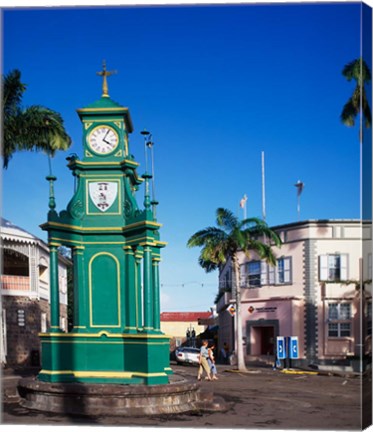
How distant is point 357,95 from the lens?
11.4 m

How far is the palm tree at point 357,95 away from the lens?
36.0ft

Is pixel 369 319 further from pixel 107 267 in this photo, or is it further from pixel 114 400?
pixel 107 267

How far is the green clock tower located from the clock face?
0.07 feet

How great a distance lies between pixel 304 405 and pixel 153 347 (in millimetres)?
3036

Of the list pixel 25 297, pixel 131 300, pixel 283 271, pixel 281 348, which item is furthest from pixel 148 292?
pixel 25 297

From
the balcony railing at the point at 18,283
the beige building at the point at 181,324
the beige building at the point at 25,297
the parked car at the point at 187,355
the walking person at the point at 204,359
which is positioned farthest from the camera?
the balcony railing at the point at 18,283

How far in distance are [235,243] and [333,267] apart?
561 cm

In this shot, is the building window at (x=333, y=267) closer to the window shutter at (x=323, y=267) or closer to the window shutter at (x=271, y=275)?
the window shutter at (x=323, y=267)

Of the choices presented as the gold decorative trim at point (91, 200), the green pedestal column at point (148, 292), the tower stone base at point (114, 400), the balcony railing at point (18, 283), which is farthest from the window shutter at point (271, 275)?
the balcony railing at point (18, 283)

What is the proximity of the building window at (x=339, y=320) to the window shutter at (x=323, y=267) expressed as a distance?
2.20 feet

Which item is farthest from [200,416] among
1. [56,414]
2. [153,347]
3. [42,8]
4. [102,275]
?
[42,8]

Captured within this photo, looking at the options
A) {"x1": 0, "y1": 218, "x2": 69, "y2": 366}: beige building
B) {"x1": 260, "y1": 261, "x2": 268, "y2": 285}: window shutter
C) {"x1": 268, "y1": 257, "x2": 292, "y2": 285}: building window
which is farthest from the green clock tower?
{"x1": 0, "y1": 218, "x2": 69, "y2": 366}: beige building

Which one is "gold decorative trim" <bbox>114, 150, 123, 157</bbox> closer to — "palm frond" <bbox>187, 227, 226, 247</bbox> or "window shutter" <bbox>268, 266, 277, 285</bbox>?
"palm frond" <bbox>187, 227, 226, 247</bbox>

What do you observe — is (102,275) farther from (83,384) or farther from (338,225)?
(338,225)
